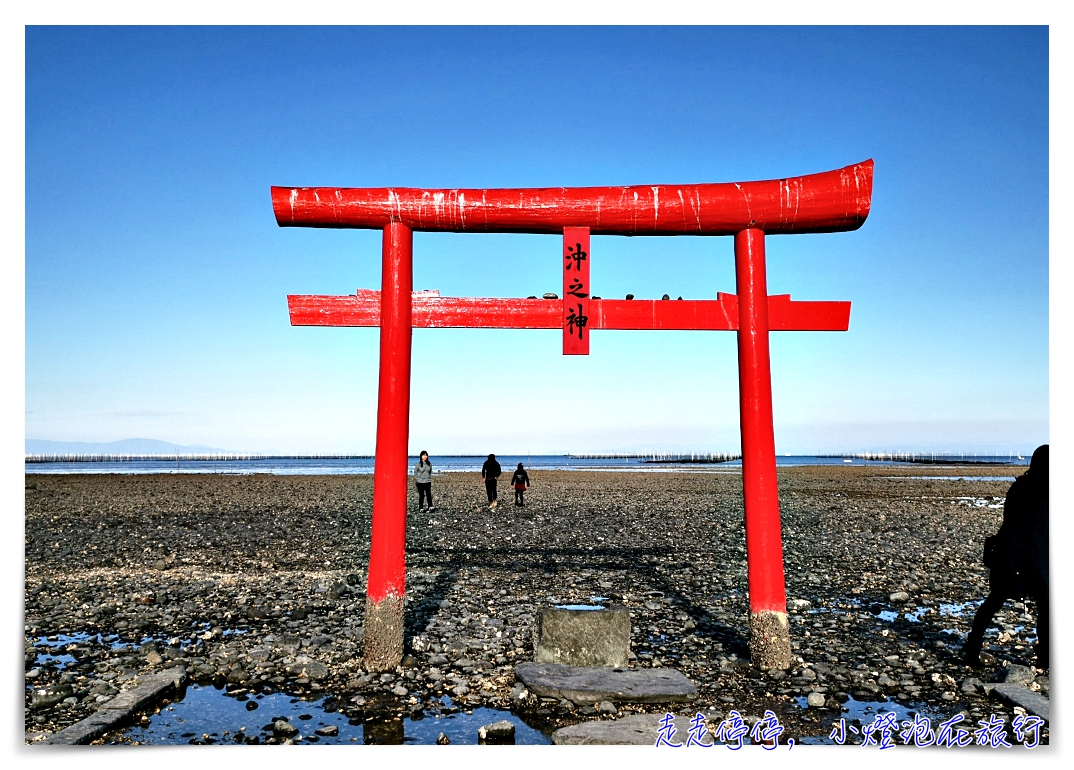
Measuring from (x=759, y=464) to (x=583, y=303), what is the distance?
7.51 feet

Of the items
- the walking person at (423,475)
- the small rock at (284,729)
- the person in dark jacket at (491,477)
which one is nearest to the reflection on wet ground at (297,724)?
the small rock at (284,729)

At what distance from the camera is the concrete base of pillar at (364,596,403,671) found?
711 centimetres

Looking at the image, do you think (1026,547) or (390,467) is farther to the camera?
(390,467)

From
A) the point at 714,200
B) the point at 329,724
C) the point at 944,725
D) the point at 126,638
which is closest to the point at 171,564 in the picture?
the point at 126,638

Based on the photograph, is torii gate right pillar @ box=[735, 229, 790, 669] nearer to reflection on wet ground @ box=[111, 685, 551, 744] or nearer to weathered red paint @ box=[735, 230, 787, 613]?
weathered red paint @ box=[735, 230, 787, 613]

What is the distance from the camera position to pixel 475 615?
945 centimetres

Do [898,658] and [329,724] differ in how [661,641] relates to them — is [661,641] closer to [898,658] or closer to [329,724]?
[898,658]

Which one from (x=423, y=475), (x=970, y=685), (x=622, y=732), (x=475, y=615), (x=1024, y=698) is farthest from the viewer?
(x=423, y=475)

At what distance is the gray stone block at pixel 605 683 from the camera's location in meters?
6.25

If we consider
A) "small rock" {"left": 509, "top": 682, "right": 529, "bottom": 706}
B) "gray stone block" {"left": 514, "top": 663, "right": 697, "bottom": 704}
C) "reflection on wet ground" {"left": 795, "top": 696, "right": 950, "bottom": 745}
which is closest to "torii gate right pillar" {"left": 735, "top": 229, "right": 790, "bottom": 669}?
"reflection on wet ground" {"left": 795, "top": 696, "right": 950, "bottom": 745}

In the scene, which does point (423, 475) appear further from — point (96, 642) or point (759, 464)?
point (759, 464)

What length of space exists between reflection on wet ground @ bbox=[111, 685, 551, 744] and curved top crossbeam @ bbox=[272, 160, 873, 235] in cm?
437

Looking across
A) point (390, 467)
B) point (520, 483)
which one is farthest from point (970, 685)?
point (520, 483)
